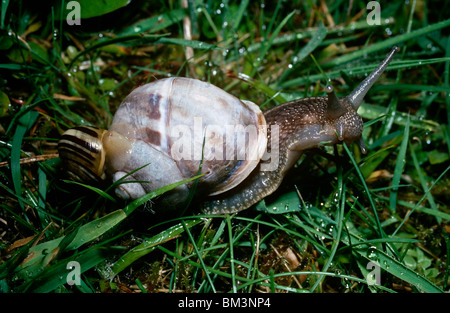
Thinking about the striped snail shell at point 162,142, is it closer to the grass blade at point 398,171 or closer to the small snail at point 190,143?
the small snail at point 190,143

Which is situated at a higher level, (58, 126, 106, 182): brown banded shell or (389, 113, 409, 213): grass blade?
(58, 126, 106, 182): brown banded shell

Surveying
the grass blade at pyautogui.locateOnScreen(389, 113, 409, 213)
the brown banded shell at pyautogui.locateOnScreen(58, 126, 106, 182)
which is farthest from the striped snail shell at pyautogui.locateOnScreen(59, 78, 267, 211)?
the grass blade at pyautogui.locateOnScreen(389, 113, 409, 213)

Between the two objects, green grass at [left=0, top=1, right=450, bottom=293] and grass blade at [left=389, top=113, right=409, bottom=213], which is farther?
grass blade at [left=389, top=113, right=409, bottom=213]

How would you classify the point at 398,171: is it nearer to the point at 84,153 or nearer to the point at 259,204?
the point at 259,204

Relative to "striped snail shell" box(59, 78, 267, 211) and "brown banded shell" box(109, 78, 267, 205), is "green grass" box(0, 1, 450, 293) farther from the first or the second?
"brown banded shell" box(109, 78, 267, 205)

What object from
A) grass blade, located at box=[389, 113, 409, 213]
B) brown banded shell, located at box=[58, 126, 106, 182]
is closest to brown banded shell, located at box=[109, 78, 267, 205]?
brown banded shell, located at box=[58, 126, 106, 182]

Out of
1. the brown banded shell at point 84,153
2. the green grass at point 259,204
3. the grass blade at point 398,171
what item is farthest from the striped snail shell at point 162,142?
the grass blade at point 398,171
